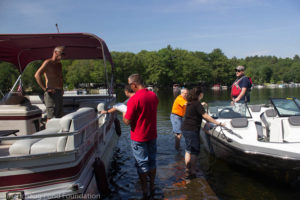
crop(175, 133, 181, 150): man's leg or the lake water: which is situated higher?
crop(175, 133, 181, 150): man's leg

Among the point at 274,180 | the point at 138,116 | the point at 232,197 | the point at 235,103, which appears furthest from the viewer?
the point at 235,103

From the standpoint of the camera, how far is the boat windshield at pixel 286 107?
19.5 ft

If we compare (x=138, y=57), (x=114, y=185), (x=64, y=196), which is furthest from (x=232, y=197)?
(x=138, y=57)

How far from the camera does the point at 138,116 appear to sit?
3984 millimetres

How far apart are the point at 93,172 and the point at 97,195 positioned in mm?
379

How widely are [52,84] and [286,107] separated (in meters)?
5.51

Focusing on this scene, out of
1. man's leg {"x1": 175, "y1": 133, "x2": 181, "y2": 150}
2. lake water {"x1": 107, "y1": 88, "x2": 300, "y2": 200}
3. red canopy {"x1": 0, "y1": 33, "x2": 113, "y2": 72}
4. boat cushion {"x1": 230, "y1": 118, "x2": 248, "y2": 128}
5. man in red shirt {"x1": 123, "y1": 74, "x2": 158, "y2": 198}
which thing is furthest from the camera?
man's leg {"x1": 175, "y1": 133, "x2": 181, "y2": 150}

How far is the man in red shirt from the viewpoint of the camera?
3906mm

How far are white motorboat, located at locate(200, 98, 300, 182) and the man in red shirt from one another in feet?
6.46

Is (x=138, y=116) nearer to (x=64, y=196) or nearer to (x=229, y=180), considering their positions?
(x=64, y=196)

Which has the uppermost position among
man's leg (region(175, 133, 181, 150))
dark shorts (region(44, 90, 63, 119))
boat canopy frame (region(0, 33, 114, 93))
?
boat canopy frame (region(0, 33, 114, 93))

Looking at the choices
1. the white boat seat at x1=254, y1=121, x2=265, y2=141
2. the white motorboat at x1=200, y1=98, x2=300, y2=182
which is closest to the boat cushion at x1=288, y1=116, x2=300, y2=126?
the white motorboat at x1=200, y1=98, x2=300, y2=182

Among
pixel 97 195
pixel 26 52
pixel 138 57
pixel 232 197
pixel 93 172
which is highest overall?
pixel 138 57

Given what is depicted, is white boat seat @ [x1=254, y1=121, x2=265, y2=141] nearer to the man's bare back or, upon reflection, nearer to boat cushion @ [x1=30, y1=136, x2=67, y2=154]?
boat cushion @ [x1=30, y1=136, x2=67, y2=154]
